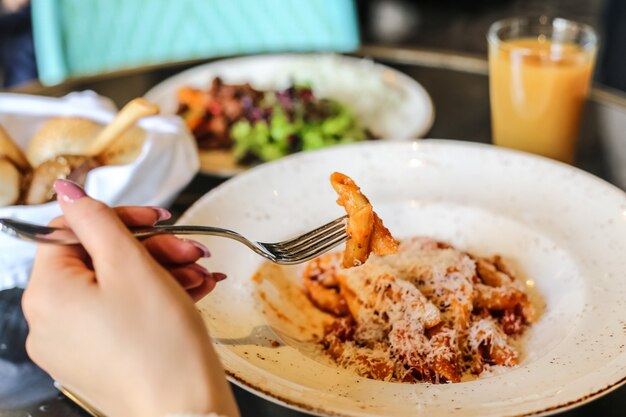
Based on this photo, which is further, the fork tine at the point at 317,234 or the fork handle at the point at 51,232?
the fork tine at the point at 317,234

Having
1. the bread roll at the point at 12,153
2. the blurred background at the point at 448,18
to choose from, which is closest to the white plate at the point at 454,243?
the bread roll at the point at 12,153

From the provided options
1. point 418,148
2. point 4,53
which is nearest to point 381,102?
point 418,148

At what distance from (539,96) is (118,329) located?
1.34 metres

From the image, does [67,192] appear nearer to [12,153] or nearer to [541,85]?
[12,153]

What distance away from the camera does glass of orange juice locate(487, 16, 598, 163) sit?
1668mm

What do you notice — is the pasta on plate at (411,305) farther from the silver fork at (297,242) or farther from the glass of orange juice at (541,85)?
the glass of orange juice at (541,85)

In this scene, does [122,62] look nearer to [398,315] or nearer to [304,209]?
[304,209]

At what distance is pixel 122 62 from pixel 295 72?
79 cm

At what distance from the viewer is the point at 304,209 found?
1.35 meters

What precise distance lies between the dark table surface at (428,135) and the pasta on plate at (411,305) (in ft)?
0.49

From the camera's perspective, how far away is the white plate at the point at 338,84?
6.05ft

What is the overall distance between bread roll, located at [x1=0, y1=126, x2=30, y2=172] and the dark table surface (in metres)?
0.27

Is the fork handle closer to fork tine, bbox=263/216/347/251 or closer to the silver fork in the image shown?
the silver fork

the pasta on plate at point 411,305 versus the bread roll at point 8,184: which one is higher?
the bread roll at point 8,184
